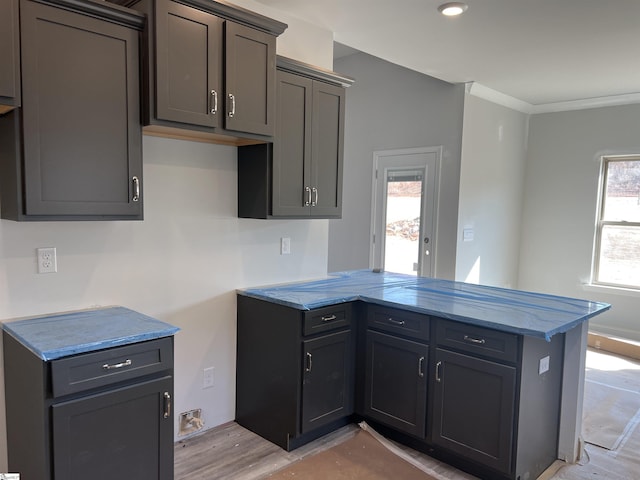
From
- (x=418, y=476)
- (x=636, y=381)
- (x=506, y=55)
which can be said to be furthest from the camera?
(x=636, y=381)

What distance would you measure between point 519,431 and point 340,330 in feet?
3.55

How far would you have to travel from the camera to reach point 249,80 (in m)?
2.48

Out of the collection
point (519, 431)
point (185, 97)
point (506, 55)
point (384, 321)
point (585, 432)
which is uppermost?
point (506, 55)

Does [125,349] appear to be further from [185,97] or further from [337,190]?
[337,190]

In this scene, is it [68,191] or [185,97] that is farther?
[185,97]

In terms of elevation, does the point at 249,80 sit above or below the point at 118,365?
above

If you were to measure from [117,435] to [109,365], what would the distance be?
29cm

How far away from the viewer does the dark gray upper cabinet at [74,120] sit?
6.07ft

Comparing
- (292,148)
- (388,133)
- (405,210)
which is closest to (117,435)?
(292,148)

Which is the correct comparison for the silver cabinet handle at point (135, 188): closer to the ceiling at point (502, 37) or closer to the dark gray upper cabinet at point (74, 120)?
the dark gray upper cabinet at point (74, 120)

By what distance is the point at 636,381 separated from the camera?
397 cm

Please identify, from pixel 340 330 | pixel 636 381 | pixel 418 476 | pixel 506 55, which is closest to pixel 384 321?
pixel 340 330

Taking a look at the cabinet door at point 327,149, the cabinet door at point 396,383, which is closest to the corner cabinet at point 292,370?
the cabinet door at point 396,383

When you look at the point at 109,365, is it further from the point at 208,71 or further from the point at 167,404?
the point at 208,71
